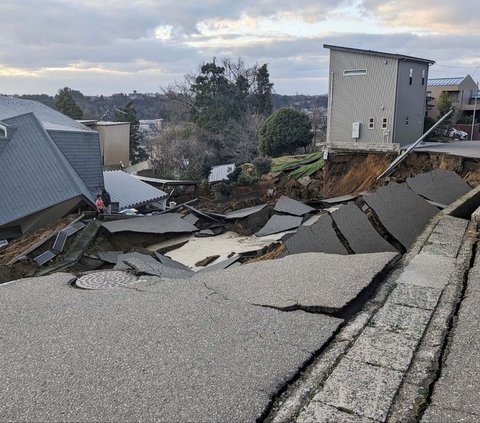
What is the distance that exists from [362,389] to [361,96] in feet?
73.8

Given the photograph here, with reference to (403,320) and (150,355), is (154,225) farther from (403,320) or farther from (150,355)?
(403,320)

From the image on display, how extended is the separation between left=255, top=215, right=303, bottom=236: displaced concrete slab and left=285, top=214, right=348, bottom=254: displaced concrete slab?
7311 millimetres

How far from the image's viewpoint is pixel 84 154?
21391 millimetres

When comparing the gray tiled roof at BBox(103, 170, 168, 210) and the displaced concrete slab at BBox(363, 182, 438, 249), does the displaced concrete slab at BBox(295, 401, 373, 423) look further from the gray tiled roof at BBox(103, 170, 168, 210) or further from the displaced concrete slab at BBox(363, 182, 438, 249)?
the gray tiled roof at BBox(103, 170, 168, 210)

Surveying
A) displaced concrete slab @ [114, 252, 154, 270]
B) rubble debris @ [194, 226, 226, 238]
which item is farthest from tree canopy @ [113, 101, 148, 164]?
displaced concrete slab @ [114, 252, 154, 270]

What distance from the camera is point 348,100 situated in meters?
24.3

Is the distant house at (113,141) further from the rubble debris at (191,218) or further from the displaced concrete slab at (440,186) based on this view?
the displaced concrete slab at (440,186)

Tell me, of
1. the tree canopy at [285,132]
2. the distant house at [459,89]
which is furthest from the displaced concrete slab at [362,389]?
the distant house at [459,89]

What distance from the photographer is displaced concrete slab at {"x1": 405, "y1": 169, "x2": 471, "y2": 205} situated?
1141 centimetres

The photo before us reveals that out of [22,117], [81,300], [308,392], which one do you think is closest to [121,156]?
[22,117]

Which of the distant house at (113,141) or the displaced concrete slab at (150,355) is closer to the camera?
the displaced concrete slab at (150,355)

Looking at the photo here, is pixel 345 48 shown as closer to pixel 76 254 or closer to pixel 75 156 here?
pixel 75 156

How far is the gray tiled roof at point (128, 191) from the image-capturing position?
2174cm

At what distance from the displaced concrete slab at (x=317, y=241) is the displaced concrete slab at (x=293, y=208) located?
8.75 meters
